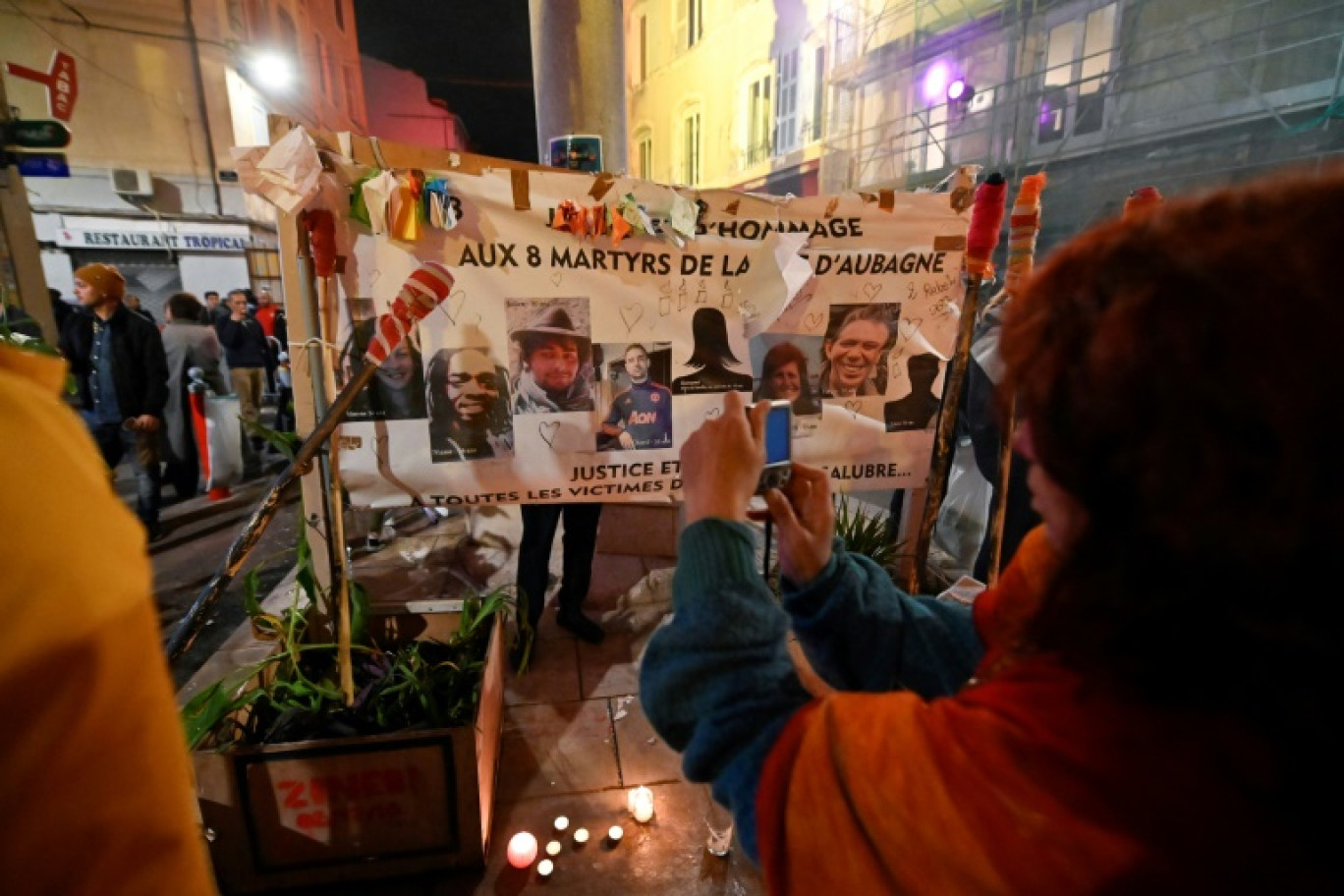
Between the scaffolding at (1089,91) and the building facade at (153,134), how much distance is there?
12.9 m

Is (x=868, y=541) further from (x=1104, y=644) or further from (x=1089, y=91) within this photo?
(x=1089, y=91)

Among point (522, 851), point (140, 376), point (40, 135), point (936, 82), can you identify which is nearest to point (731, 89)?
point (936, 82)

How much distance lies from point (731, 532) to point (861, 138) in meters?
14.6

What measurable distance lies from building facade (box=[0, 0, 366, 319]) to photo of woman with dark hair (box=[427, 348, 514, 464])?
1445 cm

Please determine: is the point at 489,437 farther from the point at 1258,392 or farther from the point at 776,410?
the point at 1258,392

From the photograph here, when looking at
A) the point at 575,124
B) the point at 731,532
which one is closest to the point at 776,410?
the point at 731,532

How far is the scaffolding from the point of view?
6.89 meters

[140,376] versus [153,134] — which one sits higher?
[153,134]

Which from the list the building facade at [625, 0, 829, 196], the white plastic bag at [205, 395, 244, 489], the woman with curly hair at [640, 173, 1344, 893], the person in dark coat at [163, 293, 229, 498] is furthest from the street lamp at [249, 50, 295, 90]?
the woman with curly hair at [640, 173, 1344, 893]

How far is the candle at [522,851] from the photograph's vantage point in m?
1.90

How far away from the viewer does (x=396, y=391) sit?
222 cm

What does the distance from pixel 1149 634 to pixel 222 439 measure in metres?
6.68

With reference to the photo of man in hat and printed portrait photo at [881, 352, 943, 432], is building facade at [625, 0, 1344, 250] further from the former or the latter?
the photo of man in hat

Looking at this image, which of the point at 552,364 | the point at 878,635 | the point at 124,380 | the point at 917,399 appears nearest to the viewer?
the point at 878,635
